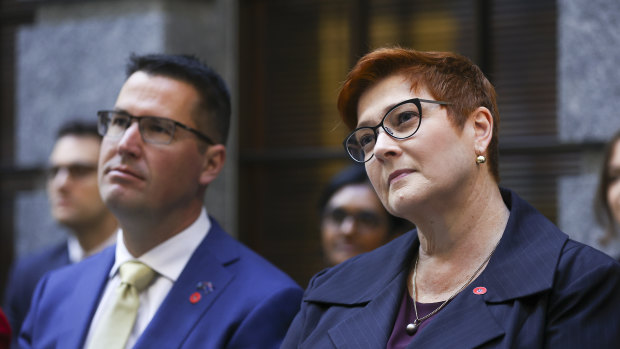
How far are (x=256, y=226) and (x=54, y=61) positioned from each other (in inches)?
70.6

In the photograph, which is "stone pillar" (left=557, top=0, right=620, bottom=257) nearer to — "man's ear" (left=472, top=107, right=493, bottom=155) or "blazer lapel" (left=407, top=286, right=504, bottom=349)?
"man's ear" (left=472, top=107, right=493, bottom=155)

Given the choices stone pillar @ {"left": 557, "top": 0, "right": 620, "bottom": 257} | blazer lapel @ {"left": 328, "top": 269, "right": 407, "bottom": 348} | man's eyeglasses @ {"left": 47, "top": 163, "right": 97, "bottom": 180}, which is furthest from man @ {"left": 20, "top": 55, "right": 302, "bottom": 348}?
stone pillar @ {"left": 557, "top": 0, "right": 620, "bottom": 257}

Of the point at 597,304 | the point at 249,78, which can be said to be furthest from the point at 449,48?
the point at 597,304

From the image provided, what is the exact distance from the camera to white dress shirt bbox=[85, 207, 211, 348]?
3.60 meters

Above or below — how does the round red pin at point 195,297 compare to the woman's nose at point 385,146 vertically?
A: below

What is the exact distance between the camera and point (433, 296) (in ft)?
9.34

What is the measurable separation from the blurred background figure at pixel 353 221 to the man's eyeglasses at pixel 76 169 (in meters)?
1.59

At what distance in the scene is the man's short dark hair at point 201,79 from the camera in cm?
392

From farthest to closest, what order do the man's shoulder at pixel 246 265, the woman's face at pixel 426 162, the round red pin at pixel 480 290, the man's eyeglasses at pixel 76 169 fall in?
1. the man's eyeglasses at pixel 76 169
2. the man's shoulder at pixel 246 265
3. the woman's face at pixel 426 162
4. the round red pin at pixel 480 290

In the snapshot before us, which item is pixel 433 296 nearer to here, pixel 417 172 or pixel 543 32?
pixel 417 172

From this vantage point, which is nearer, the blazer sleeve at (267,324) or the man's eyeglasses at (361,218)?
the blazer sleeve at (267,324)

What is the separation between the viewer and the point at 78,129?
18.0ft

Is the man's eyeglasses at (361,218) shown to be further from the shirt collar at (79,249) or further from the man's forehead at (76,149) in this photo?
the man's forehead at (76,149)

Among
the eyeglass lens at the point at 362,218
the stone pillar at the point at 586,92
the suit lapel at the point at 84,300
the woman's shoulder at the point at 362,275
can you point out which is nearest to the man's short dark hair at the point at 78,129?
the suit lapel at the point at 84,300
